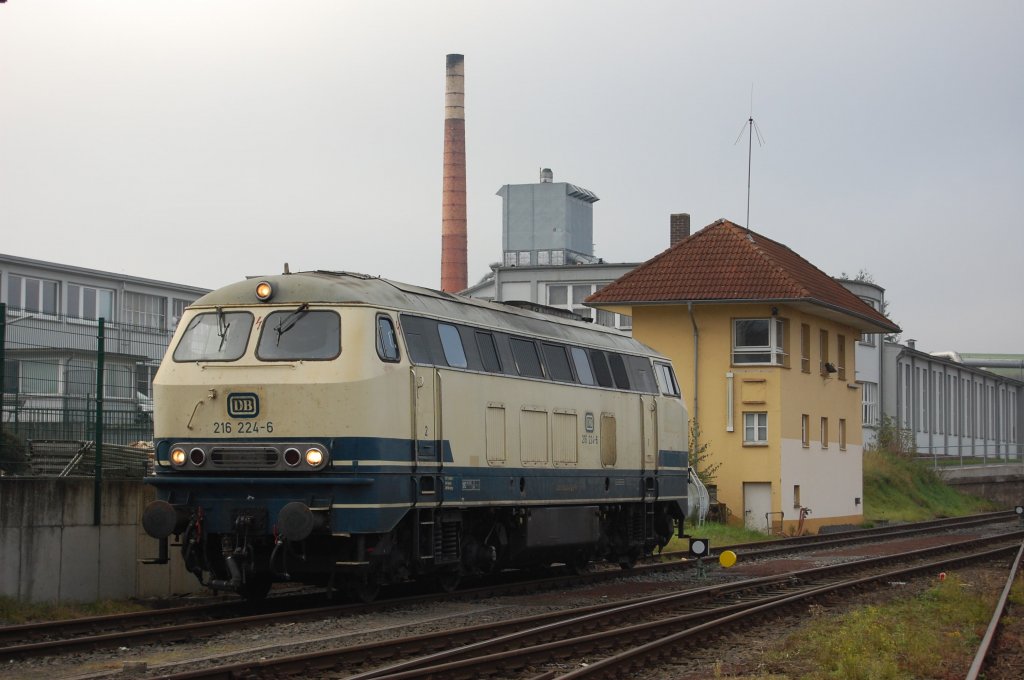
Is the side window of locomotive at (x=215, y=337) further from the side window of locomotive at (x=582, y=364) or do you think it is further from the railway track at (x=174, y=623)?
the side window of locomotive at (x=582, y=364)

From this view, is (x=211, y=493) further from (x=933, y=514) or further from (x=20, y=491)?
(x=933, y=514)

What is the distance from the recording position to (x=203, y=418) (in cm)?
1489

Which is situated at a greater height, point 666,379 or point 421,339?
point 421,339

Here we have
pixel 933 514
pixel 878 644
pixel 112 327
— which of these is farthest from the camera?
pixel 933 514

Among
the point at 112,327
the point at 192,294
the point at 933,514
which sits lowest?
the point at 933,514

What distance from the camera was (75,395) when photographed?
16578 millimetres

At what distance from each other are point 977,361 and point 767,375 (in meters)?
Answer: 65.4

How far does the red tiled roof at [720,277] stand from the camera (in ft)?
120

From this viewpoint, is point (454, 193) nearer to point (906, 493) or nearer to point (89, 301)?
point (89, 301)

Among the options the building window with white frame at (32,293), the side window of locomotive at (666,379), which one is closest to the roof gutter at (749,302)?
the side window of locomotive at (666,379)

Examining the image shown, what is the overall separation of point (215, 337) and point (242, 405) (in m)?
0.97

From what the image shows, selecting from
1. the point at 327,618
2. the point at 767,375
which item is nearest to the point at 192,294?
the point at 767,375

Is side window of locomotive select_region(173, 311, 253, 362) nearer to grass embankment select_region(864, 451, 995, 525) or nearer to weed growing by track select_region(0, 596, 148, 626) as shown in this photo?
weed growing by track select_region(0, 596, 148, 626)

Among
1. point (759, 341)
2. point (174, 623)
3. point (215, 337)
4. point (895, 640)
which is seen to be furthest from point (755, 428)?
point (174, 623)
